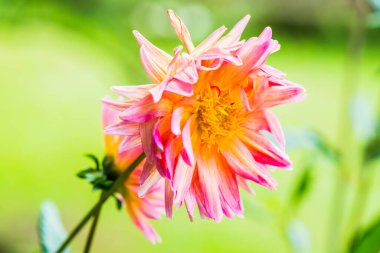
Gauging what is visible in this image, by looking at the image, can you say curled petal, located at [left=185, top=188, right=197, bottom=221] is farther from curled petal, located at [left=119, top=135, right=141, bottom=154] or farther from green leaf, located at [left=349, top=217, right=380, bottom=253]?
green leaf, located at [left=349, top=217, right=380, bottom=253]

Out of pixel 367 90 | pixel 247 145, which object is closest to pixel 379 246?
pixel 247 145

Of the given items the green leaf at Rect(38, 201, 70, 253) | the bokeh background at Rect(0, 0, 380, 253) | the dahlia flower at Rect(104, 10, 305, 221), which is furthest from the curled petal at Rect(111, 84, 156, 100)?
the bokeh background at Rect(0, 0, 380, 253)

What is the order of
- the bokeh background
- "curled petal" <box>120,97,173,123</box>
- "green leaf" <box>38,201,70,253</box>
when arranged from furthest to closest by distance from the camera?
the bokeh background → "green leaf" <box>38,201,70,253</box> → "curled petal" <box>120,97,173,123</box>

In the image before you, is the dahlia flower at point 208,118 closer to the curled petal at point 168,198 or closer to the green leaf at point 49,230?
the curled petal at point 168,198

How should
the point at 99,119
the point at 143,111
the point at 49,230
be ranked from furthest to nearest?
the point at 99,119, the point at 49,230, the point at 143,111

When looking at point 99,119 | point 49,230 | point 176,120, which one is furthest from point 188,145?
point 99,119

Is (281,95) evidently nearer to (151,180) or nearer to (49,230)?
(151,180)
